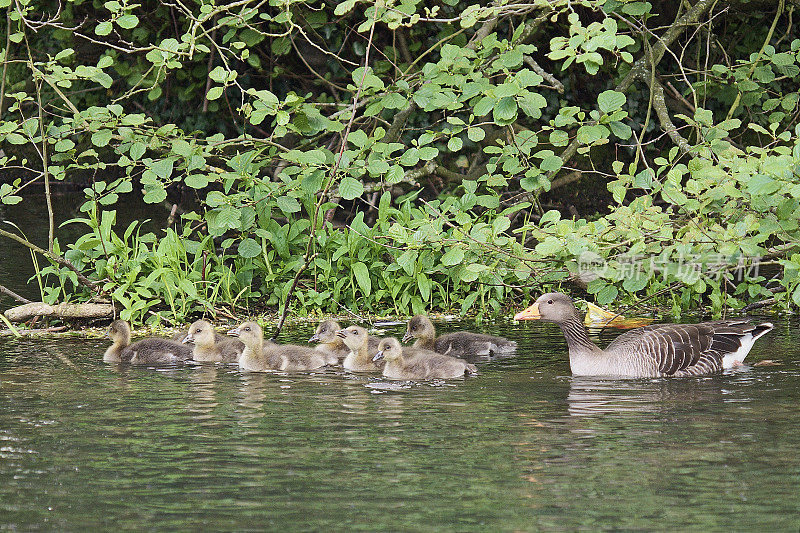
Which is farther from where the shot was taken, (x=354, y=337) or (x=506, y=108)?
(x=506, y=108)

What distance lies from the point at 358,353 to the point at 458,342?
3.13 ft

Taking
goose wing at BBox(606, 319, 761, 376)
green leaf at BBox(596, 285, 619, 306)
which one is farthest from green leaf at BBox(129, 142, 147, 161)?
goose wing at BBox(606, 319, 761, 376)

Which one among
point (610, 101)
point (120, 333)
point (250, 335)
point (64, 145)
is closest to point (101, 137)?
point (64, 145)

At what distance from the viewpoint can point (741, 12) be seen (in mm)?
15211

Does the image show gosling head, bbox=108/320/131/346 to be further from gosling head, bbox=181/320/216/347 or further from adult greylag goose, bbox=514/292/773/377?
adult greylag goose, bbox=514/292/773/377

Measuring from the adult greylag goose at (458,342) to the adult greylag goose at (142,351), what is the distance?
1957mm

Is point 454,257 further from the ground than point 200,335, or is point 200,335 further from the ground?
point 454,257

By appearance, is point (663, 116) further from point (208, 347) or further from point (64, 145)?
point (64, 145)

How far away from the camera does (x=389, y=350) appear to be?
927cm

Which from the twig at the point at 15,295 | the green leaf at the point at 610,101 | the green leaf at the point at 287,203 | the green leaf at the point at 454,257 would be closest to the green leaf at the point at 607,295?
the green leaf at the point at 454,257

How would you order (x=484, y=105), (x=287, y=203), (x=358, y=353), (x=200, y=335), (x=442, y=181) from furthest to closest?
1. (x=442, y=181)
2. (x=287, y=203)
3. (x=484, y=105)
4. (x=200, y=335)
5. (x=358, y=353)

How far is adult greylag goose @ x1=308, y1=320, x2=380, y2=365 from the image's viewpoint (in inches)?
391

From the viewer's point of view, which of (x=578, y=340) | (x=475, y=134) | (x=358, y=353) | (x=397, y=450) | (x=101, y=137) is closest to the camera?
(x=397, y=450)

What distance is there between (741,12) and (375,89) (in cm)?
593
